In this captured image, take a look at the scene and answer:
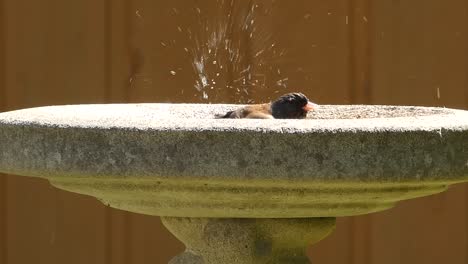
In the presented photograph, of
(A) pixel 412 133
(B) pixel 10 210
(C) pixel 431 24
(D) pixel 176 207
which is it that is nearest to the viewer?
(A) pixel 412 133

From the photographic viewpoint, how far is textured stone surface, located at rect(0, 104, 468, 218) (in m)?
2.23

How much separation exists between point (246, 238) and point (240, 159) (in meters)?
0.49

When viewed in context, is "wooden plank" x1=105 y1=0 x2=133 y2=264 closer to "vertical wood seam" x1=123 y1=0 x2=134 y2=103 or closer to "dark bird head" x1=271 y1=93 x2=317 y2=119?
"vertical wood seam" x1=123 y1=0 x2=134 y2=103

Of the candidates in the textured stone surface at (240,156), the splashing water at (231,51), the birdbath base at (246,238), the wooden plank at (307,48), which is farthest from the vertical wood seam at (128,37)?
the textured stone surface at (240,156)

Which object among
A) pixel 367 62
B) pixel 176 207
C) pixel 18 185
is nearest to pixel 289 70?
pixel 367 62

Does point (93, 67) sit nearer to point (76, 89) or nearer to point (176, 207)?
point (76, 89)

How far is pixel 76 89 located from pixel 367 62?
96 cm

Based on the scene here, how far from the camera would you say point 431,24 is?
4.21 metres

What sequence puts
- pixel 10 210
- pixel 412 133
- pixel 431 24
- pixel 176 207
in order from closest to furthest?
pixel 412 133 → pixel 176 207 → pixel 431 24 → pixel 10 210

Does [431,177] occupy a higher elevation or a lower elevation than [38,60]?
lower

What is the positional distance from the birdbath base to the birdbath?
0.07m

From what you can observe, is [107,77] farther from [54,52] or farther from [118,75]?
[54,52]

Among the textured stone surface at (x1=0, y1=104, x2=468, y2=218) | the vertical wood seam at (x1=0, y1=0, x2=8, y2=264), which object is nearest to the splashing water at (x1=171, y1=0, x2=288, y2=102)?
the vertical wood seam at (x1=0, y1=0, x2=8, y2=264)

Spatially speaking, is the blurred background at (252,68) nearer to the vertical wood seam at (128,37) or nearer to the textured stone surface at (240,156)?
the vertical wood seam at (128,37)
